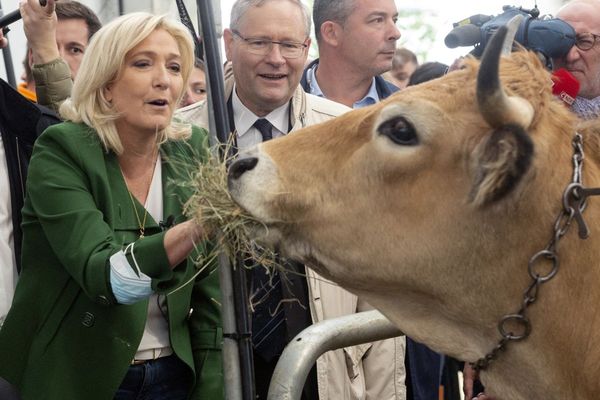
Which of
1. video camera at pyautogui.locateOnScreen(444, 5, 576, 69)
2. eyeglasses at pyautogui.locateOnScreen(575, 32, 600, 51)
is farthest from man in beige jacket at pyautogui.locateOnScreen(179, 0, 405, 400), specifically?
eyeglasses at pyautogui.locateOnScreen(575, 32, 600, 51)

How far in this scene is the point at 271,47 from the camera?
4738 mm

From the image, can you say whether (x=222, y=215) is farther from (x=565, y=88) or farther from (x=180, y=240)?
(x=565, y=88)

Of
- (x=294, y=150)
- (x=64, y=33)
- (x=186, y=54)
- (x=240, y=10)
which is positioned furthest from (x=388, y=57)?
(x=294, y=150)

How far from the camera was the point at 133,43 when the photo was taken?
147 inches

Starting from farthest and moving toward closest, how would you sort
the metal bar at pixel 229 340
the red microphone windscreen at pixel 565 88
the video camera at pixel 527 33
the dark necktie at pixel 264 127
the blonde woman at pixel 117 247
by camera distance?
the dark necktie at pixel 264 127
the video camera at pixel 527 33
the red microphone windscreen at pixel 565 88
the blonde woman at pixel 117 247
the metal bar at pixel 229 340

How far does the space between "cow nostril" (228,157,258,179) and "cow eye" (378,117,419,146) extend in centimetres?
38

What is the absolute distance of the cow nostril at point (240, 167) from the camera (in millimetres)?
3061

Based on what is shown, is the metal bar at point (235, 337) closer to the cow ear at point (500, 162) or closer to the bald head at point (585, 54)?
the cow ear at point (500, 162)

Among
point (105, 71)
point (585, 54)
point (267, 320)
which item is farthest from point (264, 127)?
point (585, 54)

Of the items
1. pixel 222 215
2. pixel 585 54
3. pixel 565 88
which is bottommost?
pixel 585 54

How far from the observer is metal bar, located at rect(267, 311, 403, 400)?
307cm

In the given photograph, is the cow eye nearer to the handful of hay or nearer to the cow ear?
the cow ear

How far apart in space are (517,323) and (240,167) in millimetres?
877

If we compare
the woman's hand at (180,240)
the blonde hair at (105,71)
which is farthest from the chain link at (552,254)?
the blonde hair at (105,71)
